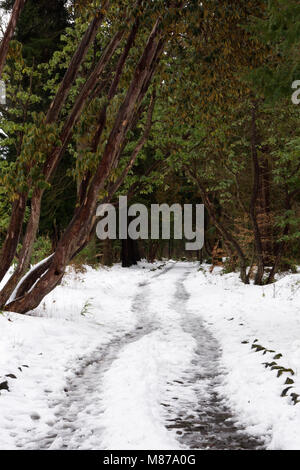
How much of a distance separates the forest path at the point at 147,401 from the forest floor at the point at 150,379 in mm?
16

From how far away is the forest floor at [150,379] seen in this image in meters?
4.15

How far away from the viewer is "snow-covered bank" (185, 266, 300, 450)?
4395 mm

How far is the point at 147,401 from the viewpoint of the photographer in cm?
492

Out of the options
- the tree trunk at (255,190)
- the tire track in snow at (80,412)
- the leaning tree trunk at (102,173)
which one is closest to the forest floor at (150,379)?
the tire track in snow at (80,412)

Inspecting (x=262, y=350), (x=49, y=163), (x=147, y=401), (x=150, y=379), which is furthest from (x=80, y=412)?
(x=49, y=163)

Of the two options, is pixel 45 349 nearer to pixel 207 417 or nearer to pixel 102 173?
pixel 207 417

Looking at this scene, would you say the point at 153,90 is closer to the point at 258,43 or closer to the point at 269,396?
the point at 258,43

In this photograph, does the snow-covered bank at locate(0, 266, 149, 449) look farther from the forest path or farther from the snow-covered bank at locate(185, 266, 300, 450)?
the snow-covered bank at locate(185, 266, 300, 450)

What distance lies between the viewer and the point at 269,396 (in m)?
5.00

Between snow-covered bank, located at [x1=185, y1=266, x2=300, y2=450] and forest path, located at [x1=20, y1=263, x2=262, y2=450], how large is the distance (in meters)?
0.22

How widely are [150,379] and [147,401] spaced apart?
837 mm

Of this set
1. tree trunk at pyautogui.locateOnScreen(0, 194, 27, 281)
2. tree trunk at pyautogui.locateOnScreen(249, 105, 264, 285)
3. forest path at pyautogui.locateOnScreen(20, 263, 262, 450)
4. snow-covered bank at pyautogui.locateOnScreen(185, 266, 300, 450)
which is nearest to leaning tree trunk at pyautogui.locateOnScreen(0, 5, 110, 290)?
tree trunk at pyautogui.locateOnScreen(0, 194, 27, 281)

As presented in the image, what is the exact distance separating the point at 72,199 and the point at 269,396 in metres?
19.1

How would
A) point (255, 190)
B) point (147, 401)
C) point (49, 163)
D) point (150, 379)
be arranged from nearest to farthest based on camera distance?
point (147, 401), point (150, 379), point (49, 163), point (255, 190)
